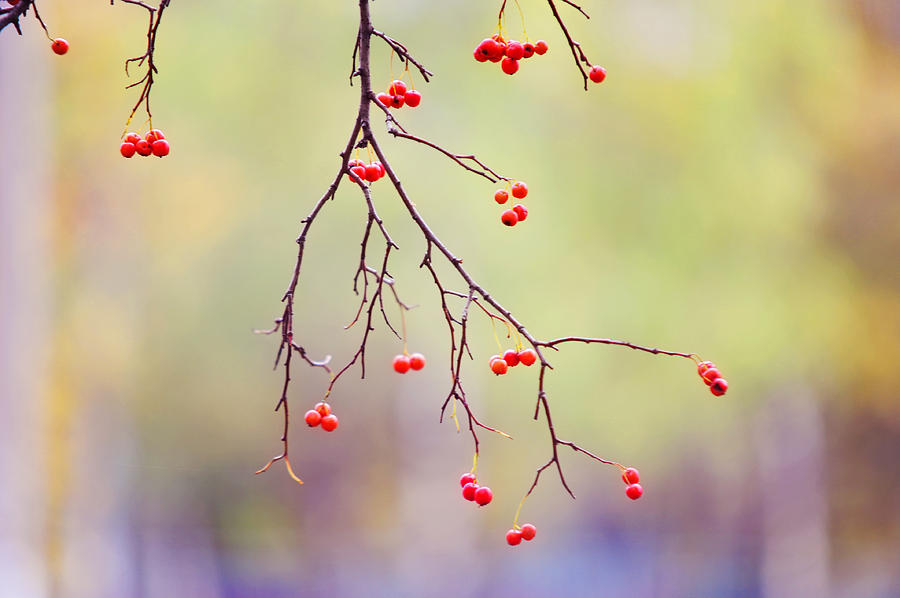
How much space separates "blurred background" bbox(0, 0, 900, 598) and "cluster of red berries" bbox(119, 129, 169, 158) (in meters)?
3.73

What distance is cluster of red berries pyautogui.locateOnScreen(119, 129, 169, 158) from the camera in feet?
3.73

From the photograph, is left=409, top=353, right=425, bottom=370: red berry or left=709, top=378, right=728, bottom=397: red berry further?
left=409, top=353, right=425, bottom=370: red berry

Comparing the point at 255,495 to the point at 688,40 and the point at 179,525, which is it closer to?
the point at 179,525

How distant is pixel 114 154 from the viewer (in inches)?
219

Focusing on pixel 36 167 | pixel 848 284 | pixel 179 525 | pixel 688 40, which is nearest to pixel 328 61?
pixel 36 167

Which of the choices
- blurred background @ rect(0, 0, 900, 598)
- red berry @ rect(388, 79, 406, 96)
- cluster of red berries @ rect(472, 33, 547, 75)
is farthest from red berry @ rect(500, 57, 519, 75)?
blurred background @ rect(0, 0, 900, 598)

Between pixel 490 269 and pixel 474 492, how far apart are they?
15.1 ft

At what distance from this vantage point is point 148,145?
1.15 meters

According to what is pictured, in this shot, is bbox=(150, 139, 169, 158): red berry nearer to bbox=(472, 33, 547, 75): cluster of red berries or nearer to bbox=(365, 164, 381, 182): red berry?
bbox=(365, 164, 381, 182): red berry

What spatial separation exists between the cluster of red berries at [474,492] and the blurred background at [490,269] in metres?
3.99

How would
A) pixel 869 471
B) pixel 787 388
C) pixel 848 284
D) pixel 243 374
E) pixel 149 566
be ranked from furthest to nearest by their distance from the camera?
1. pixel 149 566
2. pixel 243 374
3. pixel 869 471
4. pixel 787 388
5. pixel 848 284

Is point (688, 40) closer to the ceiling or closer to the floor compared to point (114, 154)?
closer to the ceiling

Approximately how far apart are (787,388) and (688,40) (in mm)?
2224

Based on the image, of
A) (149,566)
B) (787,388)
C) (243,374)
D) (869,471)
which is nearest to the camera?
(787,388)
